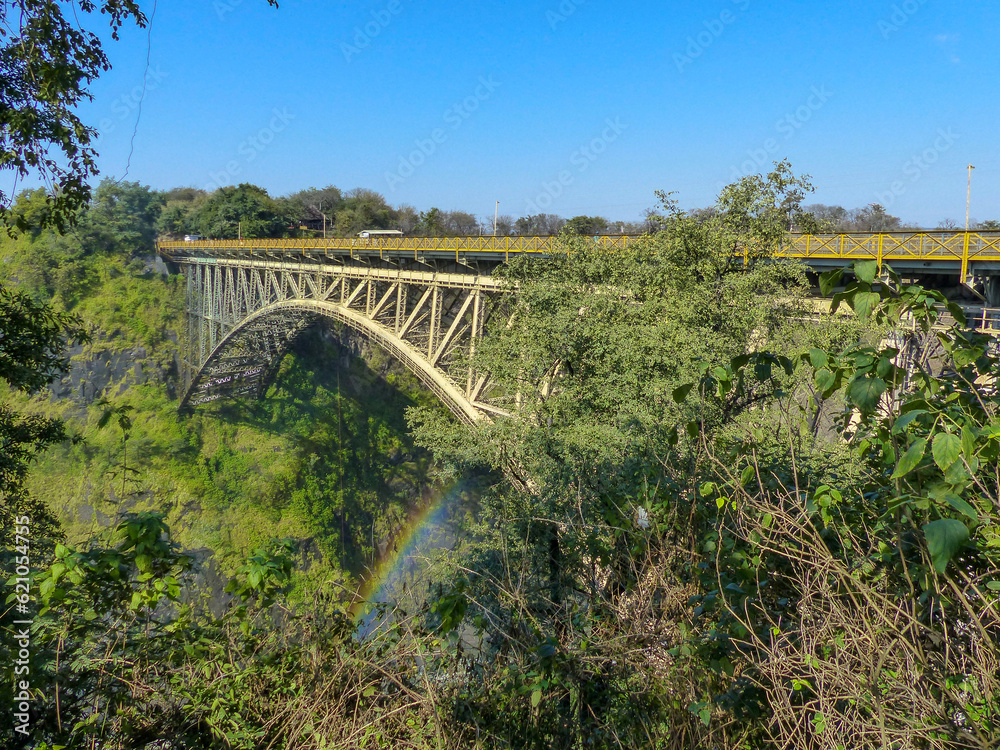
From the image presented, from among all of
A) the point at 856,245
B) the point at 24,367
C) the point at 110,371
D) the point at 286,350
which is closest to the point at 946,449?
the point at 24,367

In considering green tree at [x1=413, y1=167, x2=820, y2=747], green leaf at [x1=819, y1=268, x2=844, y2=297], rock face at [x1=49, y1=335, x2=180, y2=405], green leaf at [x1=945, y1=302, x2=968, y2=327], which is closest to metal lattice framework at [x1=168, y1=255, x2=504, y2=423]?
rock face at [x1=49, y1=335, x2=180, y2=405]

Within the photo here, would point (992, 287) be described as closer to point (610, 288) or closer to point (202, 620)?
point (610, 288)

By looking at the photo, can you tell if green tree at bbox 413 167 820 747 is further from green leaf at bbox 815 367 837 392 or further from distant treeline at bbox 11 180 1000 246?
distant treeline at bbox 11 180 1000 246

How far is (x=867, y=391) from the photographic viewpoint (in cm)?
178

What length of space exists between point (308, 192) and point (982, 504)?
65400 mm

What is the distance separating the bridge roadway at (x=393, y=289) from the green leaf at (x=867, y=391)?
249cm

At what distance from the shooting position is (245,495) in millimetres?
29719

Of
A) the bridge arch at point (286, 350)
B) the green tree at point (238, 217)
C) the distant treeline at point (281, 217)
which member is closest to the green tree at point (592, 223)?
the distant treeline at point (281, 217)

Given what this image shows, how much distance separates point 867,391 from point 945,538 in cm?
49

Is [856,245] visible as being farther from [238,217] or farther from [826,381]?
[238,217]

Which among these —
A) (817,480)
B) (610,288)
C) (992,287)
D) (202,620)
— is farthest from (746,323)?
(202,620)

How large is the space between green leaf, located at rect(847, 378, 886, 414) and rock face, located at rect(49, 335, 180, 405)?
38076 mm

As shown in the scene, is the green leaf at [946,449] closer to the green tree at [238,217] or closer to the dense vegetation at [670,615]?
the dense vegetation at [670,615]

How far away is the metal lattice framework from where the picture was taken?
1363 centimetres
